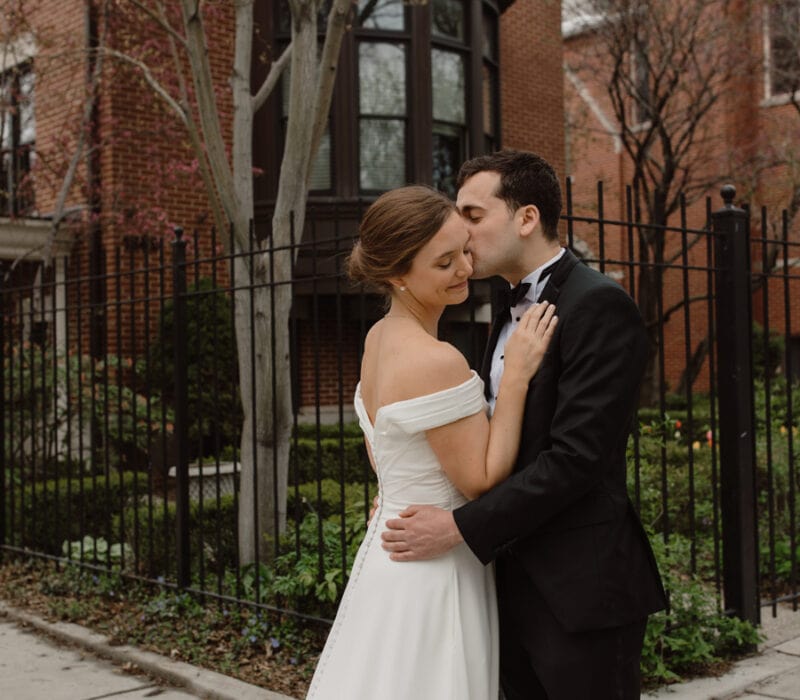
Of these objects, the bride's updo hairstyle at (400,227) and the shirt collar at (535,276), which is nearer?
the bride's updo hairstyle at (400,227)

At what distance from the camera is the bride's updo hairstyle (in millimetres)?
2367

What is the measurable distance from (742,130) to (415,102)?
9.08m

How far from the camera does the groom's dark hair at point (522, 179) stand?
2.41m

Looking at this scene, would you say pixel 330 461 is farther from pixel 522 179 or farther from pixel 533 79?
pixel 522 179

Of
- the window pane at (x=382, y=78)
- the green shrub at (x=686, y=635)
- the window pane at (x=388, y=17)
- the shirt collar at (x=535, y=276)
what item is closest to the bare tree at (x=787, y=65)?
the window pane at (x=382, y=78)

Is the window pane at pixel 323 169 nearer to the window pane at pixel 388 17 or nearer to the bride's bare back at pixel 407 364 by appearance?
the window pane at pixel 388 17

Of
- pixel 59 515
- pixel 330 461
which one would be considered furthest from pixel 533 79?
pixel 59 515

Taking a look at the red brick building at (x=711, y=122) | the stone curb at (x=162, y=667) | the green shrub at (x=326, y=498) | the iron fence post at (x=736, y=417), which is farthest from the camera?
the red brick building at (x=711, y=122)

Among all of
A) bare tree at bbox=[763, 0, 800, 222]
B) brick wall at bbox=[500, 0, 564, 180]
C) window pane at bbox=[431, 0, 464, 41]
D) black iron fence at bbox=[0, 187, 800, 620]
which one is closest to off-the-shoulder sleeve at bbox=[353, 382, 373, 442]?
black iron fence at bbox=[0, 187, 800, 620]

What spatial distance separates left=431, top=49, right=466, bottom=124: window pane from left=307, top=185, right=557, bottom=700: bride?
11180 millimetres

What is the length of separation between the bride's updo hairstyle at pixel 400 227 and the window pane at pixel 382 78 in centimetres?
1060

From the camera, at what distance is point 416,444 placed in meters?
2.42

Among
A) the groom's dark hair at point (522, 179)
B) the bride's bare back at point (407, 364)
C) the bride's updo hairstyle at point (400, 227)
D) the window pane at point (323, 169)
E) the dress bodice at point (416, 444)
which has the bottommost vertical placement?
the dress bodice at point (416, 444)

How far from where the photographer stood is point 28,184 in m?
12.2
